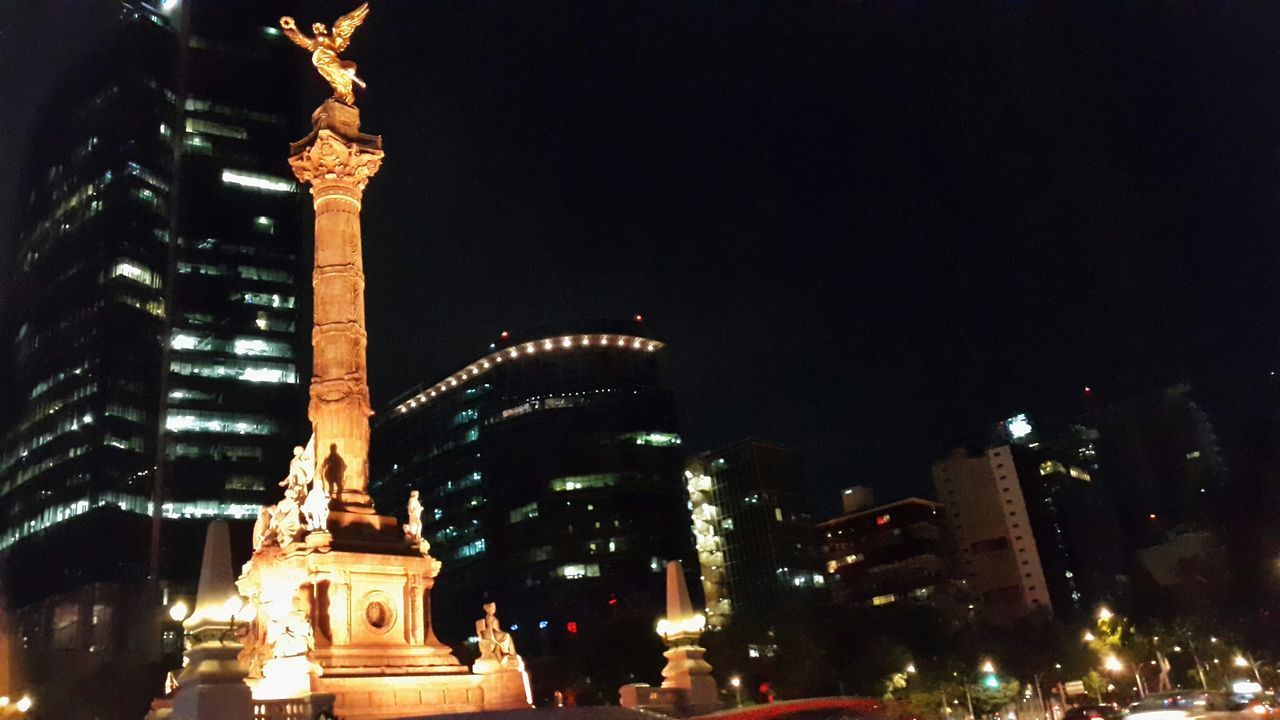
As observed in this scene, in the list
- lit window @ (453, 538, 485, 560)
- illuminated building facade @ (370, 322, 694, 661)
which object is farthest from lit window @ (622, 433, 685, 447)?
lit window @ (453, 538, 485, 560)

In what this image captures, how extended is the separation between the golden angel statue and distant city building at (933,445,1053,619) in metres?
105

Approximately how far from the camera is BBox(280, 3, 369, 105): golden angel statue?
34.2 m

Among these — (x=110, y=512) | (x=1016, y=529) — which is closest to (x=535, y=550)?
(x=110, y=512)

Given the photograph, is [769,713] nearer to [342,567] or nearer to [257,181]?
[342,567]

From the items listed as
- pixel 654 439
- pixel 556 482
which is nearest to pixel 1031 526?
pixel 654 439

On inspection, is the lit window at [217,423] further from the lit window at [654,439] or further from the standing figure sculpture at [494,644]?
the standing figure sculpture at [494,644]

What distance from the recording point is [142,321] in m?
84.8

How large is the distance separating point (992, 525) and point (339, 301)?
114998 millimetres

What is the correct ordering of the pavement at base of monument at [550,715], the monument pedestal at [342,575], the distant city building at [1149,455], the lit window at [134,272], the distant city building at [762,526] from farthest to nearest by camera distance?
the distant city building at [1149,455] → the distant city building at [762,526] → the lit window at [134,272] → the monument pedestal at [342,575] → the pavement at base of monument at [550,715]

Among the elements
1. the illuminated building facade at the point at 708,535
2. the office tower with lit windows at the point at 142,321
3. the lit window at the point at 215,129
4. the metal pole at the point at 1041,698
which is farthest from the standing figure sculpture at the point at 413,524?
the illuminated building facade at the point at 708,535

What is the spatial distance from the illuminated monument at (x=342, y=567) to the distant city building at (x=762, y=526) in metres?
83.5

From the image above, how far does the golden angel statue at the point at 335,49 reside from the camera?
34219 mm

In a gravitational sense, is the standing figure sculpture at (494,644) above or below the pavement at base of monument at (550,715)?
above

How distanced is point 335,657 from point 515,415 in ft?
264
